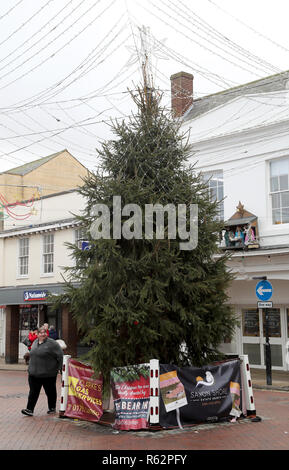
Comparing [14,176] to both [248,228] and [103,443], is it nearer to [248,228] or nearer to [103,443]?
[248,228]

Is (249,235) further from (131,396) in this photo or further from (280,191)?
(131,396)

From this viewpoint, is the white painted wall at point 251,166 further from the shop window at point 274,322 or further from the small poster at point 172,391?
the small poster at point 172,391

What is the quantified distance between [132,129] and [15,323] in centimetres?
1798

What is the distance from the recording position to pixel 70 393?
10.3m

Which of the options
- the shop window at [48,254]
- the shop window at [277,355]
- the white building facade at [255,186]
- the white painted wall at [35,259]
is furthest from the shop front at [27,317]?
the shop window at [277,355]

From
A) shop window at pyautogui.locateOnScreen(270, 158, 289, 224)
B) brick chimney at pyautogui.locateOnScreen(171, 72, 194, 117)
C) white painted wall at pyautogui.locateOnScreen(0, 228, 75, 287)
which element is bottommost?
white painted wall at pyautogui.locateOnScreen(0, 228, 75, 287)

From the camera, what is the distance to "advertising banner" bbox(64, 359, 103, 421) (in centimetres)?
1003

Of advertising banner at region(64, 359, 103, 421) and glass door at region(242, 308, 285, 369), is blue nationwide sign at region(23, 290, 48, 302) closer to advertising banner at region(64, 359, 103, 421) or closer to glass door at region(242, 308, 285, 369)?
glass door at region(242, 308, 285, 369)

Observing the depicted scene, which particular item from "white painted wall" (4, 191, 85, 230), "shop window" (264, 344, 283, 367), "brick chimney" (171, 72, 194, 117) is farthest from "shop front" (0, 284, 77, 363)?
"brick chimney" (171, 72, 194, 117)

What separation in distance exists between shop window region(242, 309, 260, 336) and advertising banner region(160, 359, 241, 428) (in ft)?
32.8

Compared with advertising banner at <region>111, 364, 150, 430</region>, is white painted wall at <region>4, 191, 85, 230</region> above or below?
above

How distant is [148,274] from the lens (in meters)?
9.93

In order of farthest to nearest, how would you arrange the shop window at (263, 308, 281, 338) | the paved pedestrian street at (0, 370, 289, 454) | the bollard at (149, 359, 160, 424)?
1. the shop window at (263, 308, 281, 338)
2. the bollard at (149, 359, 160, 424)
3. the paved pedestrian street at (0, 370, 289, 454)

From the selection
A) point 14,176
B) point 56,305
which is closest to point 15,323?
point 14,176
